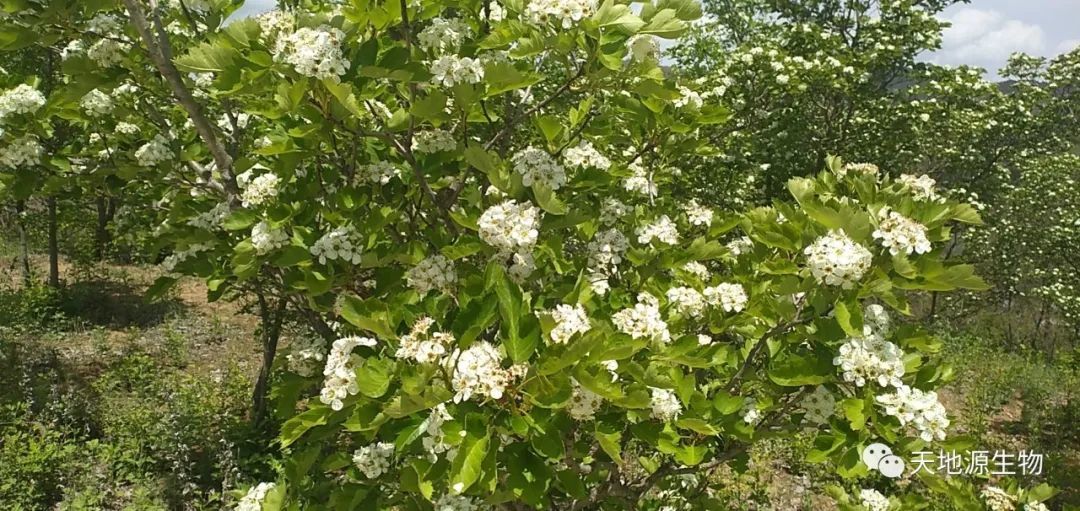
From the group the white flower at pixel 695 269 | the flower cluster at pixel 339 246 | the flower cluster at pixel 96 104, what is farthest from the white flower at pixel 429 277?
the flower cluster at pixel 96 104

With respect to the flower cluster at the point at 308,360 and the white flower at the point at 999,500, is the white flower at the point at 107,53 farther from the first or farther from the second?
the white flower at the point at 999,500

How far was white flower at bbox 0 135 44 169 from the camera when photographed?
316 cm

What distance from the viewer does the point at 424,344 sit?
1.73 metres

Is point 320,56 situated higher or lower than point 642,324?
higher

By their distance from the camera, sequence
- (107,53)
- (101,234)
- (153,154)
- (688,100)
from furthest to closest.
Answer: (101,234)
(153,154)
(688,100)
(107,53)

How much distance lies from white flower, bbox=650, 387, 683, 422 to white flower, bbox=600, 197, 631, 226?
94 cm

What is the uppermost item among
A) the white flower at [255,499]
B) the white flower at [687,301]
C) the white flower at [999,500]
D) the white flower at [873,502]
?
the white flower at [687,301]

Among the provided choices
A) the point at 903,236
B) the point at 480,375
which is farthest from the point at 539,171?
the point at 903,236

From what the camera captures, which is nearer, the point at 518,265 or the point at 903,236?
the point at 903,236

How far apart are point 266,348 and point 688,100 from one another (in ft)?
13.3

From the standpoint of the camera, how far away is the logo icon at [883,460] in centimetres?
206

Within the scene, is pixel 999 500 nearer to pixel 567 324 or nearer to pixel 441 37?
pixel 567 324

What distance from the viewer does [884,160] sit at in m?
10.4

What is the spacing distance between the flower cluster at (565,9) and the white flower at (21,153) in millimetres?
2672
